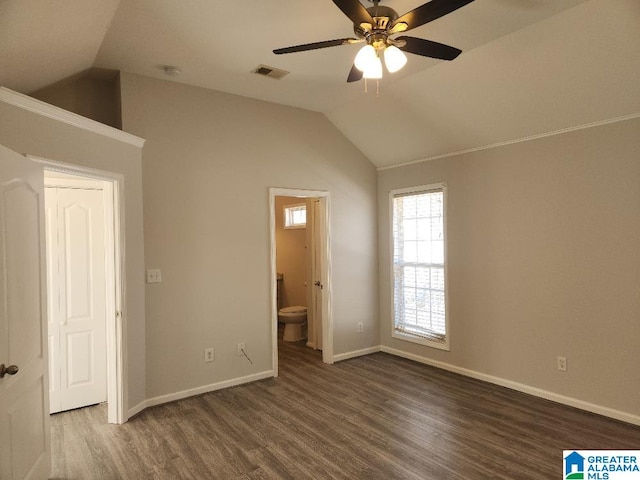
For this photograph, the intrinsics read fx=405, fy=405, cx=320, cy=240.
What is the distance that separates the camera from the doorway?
3.36 m

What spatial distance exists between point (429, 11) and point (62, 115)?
96.3 inches

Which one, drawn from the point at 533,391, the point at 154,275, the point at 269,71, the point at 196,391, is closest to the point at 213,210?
the point at 154,275

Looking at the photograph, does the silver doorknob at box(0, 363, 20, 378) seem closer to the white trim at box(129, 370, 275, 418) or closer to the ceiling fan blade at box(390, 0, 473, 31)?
the white trim at box(129, 370, 275, 418)

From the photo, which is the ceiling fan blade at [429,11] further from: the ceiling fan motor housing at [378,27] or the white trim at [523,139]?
the white trim at [523,139]

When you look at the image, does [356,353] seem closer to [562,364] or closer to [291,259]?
[562,364]

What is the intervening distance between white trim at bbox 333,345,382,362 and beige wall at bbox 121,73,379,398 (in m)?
0.09

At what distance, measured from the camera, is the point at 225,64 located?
136 inches

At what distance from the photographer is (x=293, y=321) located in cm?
605

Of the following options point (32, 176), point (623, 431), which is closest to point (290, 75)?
point (32, 176)

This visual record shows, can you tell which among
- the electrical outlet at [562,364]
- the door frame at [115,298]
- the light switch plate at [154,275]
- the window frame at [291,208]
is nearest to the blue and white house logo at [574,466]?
the electrical outlet at [562,364]

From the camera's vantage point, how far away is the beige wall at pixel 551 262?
3.24m

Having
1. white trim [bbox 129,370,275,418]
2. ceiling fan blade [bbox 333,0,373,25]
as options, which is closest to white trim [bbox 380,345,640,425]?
white trim [bbox 129,370,275,418]

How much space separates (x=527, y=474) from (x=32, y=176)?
3505mm

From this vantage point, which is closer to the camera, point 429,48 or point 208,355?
point 429,48
